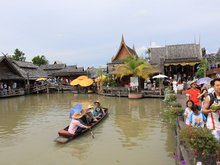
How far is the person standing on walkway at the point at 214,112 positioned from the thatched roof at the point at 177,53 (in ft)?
67.7

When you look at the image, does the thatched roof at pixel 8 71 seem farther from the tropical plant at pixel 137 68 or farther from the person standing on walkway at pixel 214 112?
the person standing on walkway at pixel 214 112

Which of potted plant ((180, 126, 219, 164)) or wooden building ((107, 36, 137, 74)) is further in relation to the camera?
wooden building ((107, 36, 137, 74))

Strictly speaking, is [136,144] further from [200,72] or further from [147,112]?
[200,72]

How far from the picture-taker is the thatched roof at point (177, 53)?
24781 millimetres

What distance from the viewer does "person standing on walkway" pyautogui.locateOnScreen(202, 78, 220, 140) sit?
4258mm

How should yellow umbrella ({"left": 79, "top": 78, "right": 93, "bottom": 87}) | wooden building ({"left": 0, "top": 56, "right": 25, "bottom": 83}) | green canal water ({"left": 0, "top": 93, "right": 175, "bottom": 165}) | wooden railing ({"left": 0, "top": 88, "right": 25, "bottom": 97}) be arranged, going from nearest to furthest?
green canal water ({"left": 0, "top": 93, "right": 175, "bottom": 165}) → wooden railing ({"left": 0, "top": 88, "right": 25, "bottom": 97}) → wooden building ({"left": 0, "top": 56, "right": 25, "bottom": 83}) → yellow umbrella ({"left": 79, "top": 78, "right": 93, "bottom": 87})

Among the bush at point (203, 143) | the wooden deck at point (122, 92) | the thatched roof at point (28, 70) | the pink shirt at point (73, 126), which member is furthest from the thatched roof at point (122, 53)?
the bush at point (203, 143)

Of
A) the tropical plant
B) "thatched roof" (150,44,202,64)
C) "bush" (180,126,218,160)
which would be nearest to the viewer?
"bush" (180,126,218,160)

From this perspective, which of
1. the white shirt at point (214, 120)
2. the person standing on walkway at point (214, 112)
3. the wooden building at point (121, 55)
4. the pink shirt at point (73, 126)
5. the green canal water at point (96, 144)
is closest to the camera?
the person standing on walkway at point (214, 112)

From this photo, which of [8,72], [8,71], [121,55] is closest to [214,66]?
[121,55]

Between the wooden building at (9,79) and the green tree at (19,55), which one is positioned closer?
the wooden building at (9,79)

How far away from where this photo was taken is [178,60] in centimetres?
2430

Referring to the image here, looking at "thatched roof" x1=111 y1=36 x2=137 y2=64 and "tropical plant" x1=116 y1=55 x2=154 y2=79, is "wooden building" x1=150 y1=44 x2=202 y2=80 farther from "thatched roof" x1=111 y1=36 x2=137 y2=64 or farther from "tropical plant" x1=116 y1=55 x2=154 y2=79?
"thatched roof" x1=111 y1=36 x2=137 y2=64

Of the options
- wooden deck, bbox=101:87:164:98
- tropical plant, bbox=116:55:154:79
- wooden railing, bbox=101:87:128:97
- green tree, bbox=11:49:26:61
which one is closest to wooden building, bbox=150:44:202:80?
tropical plant, bbox=116:55:154:79
